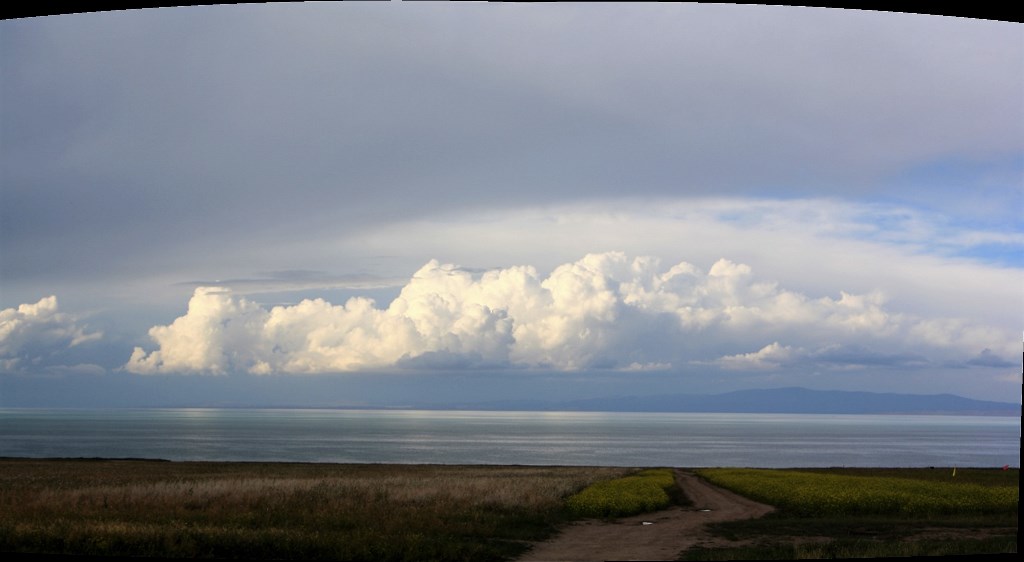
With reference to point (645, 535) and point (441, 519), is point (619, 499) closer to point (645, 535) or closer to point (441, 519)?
point (645, 535)

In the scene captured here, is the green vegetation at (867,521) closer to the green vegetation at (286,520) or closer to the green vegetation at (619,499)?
the green vegetation at (619,499)

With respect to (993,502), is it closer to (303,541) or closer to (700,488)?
(700,488)

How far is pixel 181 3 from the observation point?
1848 centimetres

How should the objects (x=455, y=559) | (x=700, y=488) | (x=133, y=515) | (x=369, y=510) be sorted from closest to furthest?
(x=455, y=559) → (x=133, y=515) → (x=369, y=510) → (x=700, y=488)

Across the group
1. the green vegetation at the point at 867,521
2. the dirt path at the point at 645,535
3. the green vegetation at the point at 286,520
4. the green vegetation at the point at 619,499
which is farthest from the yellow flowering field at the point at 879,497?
the green vegetation at the point at 286,520

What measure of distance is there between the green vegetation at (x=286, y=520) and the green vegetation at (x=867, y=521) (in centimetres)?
684

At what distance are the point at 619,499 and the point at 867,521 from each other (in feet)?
32.5

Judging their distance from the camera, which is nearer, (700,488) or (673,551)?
(673,551)

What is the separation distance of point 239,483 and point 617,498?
17956 mm

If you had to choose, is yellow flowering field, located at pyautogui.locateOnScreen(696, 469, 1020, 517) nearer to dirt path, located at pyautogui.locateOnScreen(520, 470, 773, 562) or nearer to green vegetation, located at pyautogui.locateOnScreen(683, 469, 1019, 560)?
green vegetation, located at pyautogui.locateOnScreen(683, 469, 1019, 560)

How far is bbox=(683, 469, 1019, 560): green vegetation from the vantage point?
23719 mm

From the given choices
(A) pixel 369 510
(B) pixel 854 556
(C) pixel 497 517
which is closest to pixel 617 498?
(C) pixel 497 517

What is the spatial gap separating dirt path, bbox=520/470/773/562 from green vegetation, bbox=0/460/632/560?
100 centimetres

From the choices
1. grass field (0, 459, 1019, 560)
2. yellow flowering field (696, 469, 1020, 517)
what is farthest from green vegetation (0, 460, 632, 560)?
yellow flowering field (696, 469, 1020, 517)
